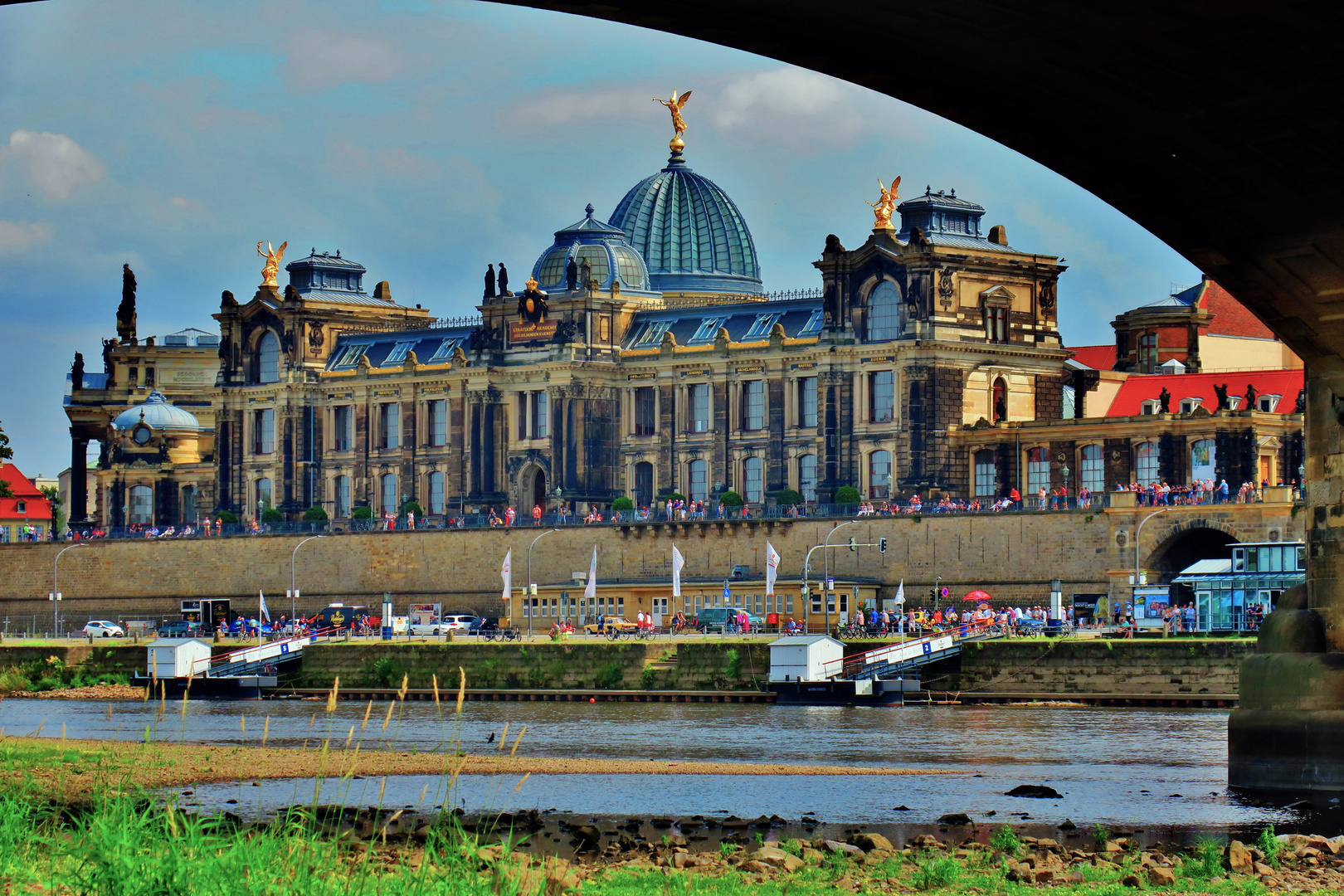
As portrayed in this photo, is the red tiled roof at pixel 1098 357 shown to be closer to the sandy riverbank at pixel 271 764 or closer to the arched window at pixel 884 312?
the arched window at pixel 884 312

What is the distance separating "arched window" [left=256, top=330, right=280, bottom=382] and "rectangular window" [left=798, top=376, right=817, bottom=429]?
36761 mm

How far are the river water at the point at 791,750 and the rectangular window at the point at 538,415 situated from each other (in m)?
40.6

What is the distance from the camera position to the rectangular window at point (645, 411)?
130125 mm

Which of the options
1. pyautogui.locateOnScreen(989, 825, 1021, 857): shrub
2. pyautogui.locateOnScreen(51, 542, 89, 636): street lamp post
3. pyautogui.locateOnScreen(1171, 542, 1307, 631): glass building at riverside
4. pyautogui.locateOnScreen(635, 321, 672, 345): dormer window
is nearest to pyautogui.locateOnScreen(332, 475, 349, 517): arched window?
pyautogui.locateOnScreen(51, 542, 89, 636): street lamp post

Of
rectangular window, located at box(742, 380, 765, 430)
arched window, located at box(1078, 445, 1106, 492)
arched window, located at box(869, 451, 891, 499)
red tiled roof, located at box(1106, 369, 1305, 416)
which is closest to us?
arched window, located at box(1078, 445, 1106, 492)

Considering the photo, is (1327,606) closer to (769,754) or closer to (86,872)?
(769,754)

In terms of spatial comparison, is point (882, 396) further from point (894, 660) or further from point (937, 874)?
point (937, 874)

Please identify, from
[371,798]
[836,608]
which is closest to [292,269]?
[836,608]

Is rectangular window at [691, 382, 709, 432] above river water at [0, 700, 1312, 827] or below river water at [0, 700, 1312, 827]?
above

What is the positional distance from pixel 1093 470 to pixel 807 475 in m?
17.4

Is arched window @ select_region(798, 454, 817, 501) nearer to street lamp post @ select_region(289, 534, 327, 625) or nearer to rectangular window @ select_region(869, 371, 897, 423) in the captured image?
rectangular window @ select_region(869, 371, 897, 423)

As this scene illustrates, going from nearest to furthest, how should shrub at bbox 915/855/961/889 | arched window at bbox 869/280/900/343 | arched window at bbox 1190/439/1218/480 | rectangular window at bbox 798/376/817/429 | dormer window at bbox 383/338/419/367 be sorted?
shrub at bbox 915/855/961/889 < arched window at bbox 1190/439/1218/480 < arched window at bbox 869/280/900/343 < rectangular window at bbox 798/376/817/429 < dormer window at bbox 383/338/419/367

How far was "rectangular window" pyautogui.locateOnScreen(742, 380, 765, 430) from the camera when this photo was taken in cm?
12544

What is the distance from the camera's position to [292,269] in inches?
5876
